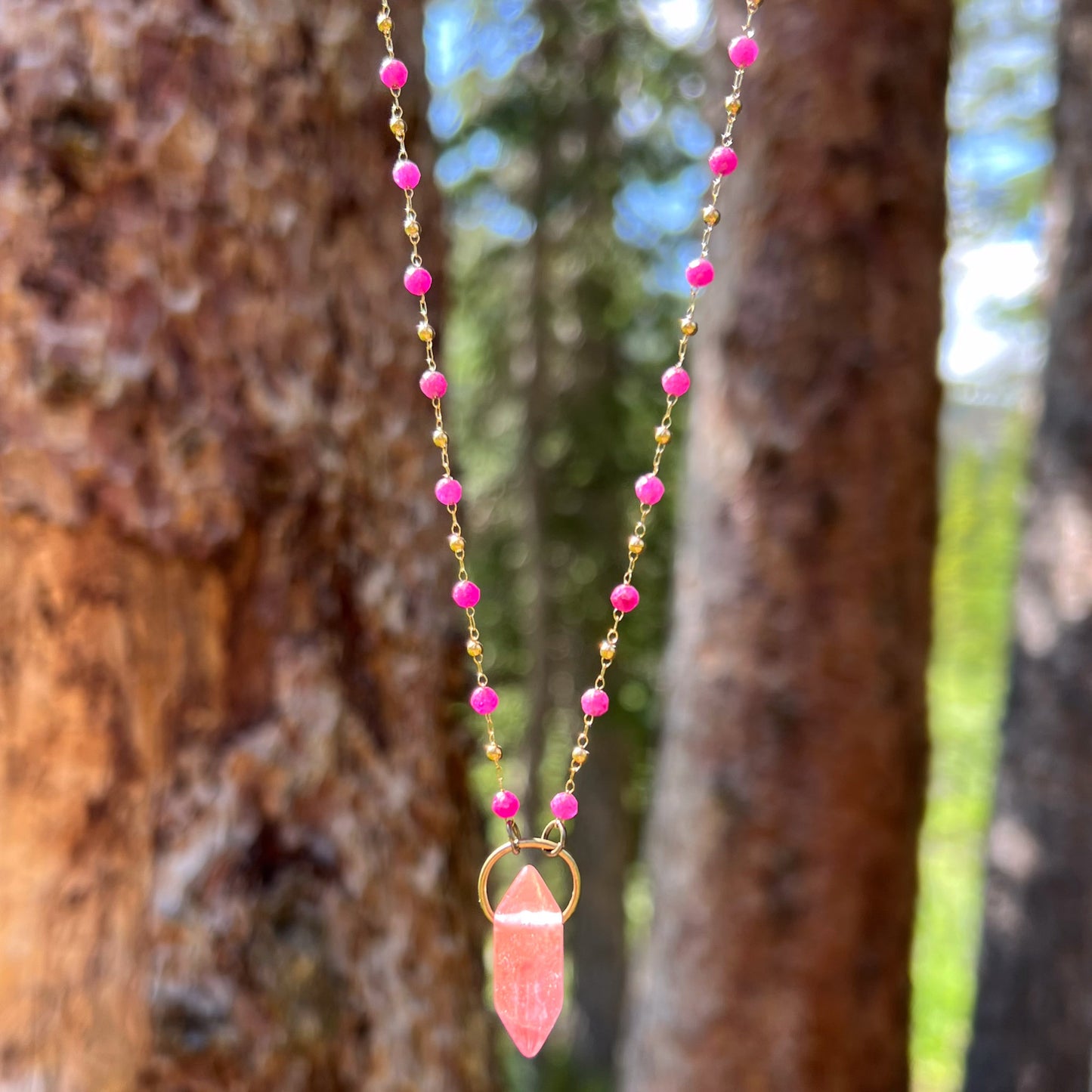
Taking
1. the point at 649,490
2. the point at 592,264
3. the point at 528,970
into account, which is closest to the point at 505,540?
the point at 592,264

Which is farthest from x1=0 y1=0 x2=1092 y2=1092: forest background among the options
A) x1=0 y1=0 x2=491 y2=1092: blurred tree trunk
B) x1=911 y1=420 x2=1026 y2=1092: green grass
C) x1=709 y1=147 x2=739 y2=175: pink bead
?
x1=911 y1=420 x2=1026 y2=1092: green grass

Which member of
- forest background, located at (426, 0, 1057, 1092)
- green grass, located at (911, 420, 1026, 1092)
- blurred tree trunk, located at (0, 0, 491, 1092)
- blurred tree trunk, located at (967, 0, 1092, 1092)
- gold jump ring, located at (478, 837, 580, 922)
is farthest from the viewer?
green grass, located at (911, 420, 1026, 1092)

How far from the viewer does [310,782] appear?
49.9 inches

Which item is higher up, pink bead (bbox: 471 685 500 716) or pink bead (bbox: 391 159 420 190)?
pink bead (bbox: 391 159 420 190)

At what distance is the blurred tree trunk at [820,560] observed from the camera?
2.20m

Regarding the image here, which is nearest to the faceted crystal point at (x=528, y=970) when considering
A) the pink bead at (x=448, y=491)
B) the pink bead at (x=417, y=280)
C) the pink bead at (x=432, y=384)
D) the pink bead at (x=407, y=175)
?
the pink bead at (x=448, y=491)

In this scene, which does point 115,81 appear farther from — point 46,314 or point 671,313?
point 671,313

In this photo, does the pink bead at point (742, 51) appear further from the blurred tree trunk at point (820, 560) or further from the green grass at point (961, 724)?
the green grass at point (961, 724)

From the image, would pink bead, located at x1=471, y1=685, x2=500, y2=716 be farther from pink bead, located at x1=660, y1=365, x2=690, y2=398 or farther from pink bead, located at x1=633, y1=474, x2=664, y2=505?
pink bead, located at x1=660, y1=365, x2=690, y2=398

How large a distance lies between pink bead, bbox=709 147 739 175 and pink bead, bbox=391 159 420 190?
412 mm

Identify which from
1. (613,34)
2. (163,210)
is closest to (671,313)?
(613,34)

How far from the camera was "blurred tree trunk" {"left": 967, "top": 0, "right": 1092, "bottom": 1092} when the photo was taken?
286 centimetres

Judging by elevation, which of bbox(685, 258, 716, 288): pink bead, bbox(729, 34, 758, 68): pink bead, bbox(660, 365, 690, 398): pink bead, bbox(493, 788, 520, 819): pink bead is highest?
bbox(729, 34, 758, 68): pink bead

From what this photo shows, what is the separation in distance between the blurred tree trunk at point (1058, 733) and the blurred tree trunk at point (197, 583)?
85.7 inches
